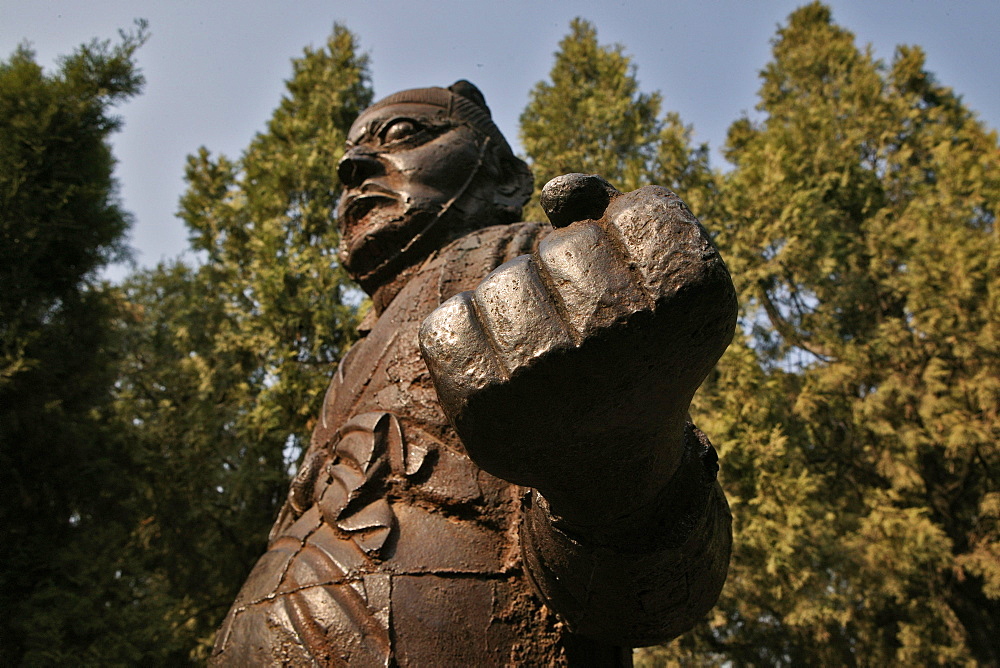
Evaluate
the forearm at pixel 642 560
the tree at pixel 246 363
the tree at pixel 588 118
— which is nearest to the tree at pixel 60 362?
the tree at pixel 246 363

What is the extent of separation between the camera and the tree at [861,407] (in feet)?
22.5

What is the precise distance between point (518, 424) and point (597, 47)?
34.9ft

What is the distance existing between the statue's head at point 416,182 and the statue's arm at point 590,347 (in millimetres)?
1234

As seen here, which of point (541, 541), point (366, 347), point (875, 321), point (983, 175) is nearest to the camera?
point (541, 541)

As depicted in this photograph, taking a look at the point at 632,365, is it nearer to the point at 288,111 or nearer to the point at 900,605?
the point at 900,605

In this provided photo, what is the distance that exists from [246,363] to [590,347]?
8.39m

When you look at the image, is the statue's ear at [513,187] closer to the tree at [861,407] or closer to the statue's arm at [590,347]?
the statue's arm at [590,347]

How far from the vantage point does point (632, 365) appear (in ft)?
2.81

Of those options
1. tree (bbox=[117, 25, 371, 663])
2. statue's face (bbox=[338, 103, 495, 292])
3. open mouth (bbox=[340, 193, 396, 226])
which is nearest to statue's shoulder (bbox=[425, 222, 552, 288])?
statue's face (bbox=[338, 103, 495, 292])

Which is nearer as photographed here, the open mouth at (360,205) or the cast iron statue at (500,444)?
the cast iron statue at (500,444)

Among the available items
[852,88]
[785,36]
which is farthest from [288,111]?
[785,36]

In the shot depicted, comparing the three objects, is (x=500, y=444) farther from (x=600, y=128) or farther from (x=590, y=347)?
(x=600, y=128)

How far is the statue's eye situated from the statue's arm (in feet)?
4.84

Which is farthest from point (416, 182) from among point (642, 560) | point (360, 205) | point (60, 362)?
point (60, 362)
